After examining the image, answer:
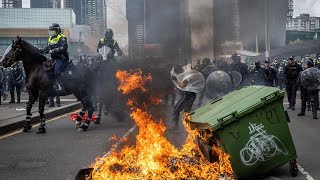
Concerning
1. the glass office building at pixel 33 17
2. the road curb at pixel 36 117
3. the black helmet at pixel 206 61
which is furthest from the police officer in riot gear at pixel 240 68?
the glass office building at pixel 33 17

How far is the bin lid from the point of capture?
610 centimetres

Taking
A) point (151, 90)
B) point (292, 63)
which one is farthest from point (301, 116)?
point (151, 90)

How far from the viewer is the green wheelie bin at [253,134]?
19.9 ft

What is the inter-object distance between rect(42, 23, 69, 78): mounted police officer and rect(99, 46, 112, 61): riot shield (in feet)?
6.80

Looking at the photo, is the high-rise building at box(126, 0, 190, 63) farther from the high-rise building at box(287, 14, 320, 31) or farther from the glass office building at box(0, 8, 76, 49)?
the high-rise building at box(287, 14, 320, 31)

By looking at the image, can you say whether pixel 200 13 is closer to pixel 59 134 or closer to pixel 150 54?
pixel 150 54

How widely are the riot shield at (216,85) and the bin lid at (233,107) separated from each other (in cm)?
604

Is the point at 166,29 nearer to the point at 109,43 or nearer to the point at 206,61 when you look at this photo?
the point at 109,43

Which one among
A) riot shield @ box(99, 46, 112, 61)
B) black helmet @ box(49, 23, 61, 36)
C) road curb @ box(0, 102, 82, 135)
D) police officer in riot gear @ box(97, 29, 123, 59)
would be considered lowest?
road curb @ box(0, 102, 82, 135)

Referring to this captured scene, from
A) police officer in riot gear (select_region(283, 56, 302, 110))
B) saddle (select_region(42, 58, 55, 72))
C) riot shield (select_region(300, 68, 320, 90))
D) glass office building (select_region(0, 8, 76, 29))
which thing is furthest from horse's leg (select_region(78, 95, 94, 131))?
glass office building (select_region(0, 8, 76, 29))

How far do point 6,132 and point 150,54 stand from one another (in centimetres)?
429

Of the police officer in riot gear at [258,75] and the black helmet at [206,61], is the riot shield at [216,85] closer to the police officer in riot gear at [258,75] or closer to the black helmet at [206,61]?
the black helmet at [206,61]

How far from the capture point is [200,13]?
39.7 ft

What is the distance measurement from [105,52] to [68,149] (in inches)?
209
